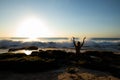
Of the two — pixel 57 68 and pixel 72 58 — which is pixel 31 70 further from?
pixel 72 58

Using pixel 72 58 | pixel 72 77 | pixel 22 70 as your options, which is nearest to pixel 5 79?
pixel 22 70

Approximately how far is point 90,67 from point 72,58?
4.51 meters

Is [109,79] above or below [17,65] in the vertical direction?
below

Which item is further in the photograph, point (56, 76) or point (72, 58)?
point (72, 58)

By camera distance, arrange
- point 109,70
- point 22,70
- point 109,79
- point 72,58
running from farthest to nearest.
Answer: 1. point 72,58
2. point 109,70
3. point 22,70
4. point 109,79

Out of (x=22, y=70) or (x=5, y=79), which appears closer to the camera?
(x=5, y=79)

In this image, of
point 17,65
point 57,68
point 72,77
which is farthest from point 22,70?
point 72,77

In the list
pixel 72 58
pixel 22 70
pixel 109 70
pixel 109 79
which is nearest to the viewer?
pixel 109 79

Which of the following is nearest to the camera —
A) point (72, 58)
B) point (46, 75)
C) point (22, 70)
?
point (46, 75)

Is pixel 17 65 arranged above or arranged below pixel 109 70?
above

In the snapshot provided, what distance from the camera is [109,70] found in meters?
13.5

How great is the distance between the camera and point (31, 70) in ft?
40.8

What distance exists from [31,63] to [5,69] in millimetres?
1888

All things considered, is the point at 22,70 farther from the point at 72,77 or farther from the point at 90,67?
the point at 90,67
